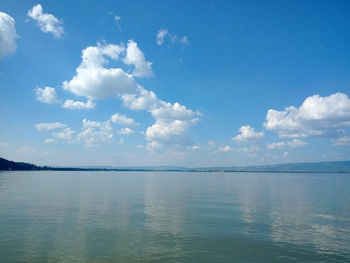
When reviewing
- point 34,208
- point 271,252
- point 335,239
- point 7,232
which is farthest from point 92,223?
point 335,239

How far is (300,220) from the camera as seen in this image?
4491 centimetres

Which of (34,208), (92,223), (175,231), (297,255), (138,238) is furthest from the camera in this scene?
(34,208)

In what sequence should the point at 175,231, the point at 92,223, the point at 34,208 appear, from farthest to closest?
the point at 34,208, the point at 92,223, the point at 175,231

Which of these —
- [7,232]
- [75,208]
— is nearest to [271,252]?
[7,232]

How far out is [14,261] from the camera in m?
24.8

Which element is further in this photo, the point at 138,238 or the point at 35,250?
the point at 138,238

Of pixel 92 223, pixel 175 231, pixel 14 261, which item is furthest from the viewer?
pixel 92 223

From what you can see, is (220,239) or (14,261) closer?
(14,261)

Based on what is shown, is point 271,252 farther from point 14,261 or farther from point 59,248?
point 14,261

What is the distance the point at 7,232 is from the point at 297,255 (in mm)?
32184

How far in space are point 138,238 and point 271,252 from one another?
46.7 ft

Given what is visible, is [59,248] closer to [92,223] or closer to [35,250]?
[35,250]

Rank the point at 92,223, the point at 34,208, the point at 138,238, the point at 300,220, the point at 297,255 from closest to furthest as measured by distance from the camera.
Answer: the point at 297,255 < the point at 138,238 < the point at 92,223 < the point at 300,220 < the point at 34,208

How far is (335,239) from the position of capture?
3397 centimetres
